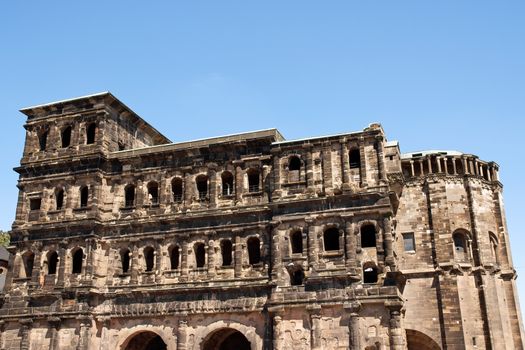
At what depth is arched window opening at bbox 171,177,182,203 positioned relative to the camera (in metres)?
36.5

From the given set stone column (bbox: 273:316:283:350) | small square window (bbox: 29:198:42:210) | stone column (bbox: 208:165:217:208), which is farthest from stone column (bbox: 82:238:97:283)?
stone column (bbox: 273:316:283:350)

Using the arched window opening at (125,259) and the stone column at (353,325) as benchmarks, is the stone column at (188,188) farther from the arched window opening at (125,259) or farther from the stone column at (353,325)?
the stone column at (353,325)

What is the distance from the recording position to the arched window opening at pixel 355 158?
33.1 meters

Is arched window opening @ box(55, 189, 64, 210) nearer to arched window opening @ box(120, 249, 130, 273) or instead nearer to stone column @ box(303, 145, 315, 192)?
arched window opening @ box(120, 249, 130, 273)

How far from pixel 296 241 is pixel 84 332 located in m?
13.2

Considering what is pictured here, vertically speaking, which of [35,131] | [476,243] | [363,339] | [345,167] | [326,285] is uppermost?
[35,131]

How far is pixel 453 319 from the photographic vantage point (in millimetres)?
34688

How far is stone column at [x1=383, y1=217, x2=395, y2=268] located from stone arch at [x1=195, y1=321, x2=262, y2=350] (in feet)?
26.1

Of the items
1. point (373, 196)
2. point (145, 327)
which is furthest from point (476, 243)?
point (145, 327)

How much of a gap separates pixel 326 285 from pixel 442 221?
32.9 ft

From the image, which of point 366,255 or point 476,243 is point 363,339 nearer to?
point 366,255

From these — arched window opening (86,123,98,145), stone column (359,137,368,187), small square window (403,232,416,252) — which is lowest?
small square window (403,232,416,252)

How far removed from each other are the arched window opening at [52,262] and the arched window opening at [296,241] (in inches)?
589

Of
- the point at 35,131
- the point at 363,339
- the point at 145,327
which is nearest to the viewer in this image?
the point at 363,339
